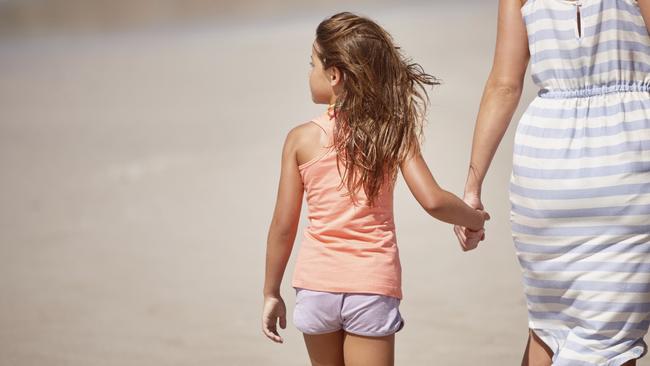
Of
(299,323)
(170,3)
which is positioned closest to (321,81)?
(299,323)

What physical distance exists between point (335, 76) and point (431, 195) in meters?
0.40

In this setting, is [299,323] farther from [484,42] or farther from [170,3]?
[170,3]

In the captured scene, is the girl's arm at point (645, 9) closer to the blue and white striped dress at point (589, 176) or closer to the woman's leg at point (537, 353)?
the blue and white striped dress at point (589, 176)

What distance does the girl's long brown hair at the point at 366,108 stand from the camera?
275 cm

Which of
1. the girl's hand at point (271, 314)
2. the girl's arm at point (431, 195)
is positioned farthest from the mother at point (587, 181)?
the girl's hand at point (271, 314)

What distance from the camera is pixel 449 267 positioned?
19.3 ft

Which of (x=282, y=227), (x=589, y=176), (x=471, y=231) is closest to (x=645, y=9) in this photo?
(x=589, y=176)

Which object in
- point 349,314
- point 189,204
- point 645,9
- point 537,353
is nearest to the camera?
point 645,9

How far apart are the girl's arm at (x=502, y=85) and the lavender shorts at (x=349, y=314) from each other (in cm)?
40

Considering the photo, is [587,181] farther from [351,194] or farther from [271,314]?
[271,314]

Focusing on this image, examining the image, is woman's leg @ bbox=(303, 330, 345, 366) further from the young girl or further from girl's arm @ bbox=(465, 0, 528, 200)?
girl's arm @ bbox=(465, 0, 528, 200)

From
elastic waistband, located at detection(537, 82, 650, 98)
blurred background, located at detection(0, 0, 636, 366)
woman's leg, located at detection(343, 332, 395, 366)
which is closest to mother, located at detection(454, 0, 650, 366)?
elastic waistband, located at detection(537, 82, 650, 98)

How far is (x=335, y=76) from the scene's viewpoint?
279cm

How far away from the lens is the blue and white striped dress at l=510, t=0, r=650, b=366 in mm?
2410
